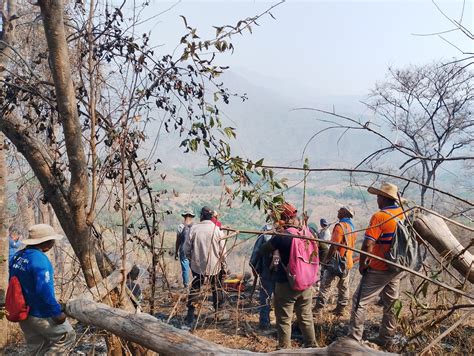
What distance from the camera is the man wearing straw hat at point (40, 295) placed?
387 centimetres

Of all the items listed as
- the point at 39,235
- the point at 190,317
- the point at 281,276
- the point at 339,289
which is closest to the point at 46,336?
the point at 39,235

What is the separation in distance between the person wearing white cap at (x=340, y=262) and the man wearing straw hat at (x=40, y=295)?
3045mm

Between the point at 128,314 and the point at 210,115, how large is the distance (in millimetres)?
1596

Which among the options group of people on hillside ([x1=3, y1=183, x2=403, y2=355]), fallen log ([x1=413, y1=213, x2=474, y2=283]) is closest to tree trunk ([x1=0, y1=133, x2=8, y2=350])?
group of people on hillside ([x1=3, y1=183, x2=403, y2=355])

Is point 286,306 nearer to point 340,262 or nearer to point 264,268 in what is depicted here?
point 264,268

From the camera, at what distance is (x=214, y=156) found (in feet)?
11.5

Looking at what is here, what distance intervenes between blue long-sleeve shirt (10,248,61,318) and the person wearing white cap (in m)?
3.08

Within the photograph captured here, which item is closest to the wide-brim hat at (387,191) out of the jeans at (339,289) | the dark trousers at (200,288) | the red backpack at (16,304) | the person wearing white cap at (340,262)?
the person wearing white cap at (340,262)

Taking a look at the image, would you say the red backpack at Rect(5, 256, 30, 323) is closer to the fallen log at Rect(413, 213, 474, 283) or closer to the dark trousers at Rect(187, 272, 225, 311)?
the dark trousers at Rect(187, 272, 225, 311)

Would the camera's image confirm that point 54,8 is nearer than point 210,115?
Yes

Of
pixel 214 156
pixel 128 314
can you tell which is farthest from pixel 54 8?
pixel 128 314

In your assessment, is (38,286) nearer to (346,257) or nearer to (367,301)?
(367,301)

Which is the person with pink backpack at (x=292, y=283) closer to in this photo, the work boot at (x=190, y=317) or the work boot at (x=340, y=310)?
the work boot at (x=340, y=310)

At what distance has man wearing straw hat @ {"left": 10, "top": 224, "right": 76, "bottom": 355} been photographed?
3.87 metres
